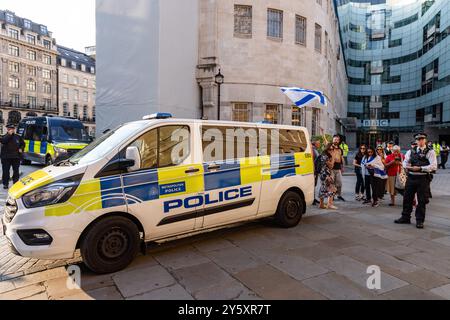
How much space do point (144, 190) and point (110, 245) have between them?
0.80 metres

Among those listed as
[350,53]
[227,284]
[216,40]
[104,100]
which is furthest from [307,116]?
[350,53]

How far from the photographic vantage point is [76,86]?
76500 mm

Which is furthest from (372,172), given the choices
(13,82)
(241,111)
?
(13,82)

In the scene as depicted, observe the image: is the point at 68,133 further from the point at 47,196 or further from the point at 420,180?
the point at 420,180

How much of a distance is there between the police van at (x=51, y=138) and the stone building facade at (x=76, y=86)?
195 feet

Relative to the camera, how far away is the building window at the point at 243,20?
20719mm

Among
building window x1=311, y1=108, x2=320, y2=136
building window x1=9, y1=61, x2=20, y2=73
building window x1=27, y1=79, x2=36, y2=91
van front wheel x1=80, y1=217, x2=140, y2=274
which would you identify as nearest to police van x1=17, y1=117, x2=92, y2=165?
van front wheel x1=80, y1=217, x2=140, y2=274

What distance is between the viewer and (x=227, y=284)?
149 inches

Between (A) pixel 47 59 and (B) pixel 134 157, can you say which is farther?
(A) pixel 47 59

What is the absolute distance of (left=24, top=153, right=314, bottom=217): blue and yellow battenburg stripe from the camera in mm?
3934

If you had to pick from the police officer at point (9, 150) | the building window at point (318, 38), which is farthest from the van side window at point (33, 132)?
the building window at point (318, 38)

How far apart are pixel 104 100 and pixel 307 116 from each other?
13.3 m

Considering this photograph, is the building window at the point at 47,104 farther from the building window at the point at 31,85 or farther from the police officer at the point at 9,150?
the police officer at the point at 9,150

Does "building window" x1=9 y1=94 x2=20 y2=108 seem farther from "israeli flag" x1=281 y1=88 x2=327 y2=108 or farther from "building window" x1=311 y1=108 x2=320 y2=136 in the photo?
"israeli flag" x1=281 y1=88 x2=327 y2=108
